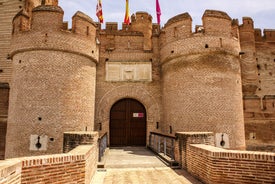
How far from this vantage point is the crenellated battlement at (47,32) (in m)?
11.0

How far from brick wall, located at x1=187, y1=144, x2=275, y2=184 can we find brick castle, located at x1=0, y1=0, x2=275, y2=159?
5.87 meters

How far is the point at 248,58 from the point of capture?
18109mm

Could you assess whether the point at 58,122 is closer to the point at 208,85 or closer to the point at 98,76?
the point at 98,76

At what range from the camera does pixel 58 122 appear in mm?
10562

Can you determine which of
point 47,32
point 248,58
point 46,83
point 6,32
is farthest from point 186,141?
point 6,32

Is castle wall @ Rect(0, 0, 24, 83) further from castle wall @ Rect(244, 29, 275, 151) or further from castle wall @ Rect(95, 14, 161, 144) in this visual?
castle wall @ Rect(244, 29, 275, 151)

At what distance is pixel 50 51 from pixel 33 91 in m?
2.19

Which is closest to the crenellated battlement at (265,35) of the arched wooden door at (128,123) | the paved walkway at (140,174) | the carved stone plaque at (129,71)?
the carved stone plaque at (129,71)

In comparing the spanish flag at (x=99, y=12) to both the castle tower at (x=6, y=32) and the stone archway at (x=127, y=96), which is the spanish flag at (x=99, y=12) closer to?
the castle tower at (x=6, y=32)

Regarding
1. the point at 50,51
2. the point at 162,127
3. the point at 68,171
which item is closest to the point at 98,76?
the point at 50,51

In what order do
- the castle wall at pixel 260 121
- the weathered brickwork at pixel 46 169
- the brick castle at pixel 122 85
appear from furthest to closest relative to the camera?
1. the castle wall at pixel 260 121
2. the brick castle at pixel 122 85
3. the weathered brickwork at pixel 46 169

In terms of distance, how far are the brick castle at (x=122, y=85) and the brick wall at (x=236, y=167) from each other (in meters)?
5.87

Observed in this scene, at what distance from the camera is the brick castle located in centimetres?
1069

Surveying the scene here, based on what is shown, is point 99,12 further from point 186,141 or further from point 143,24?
point 186,141
